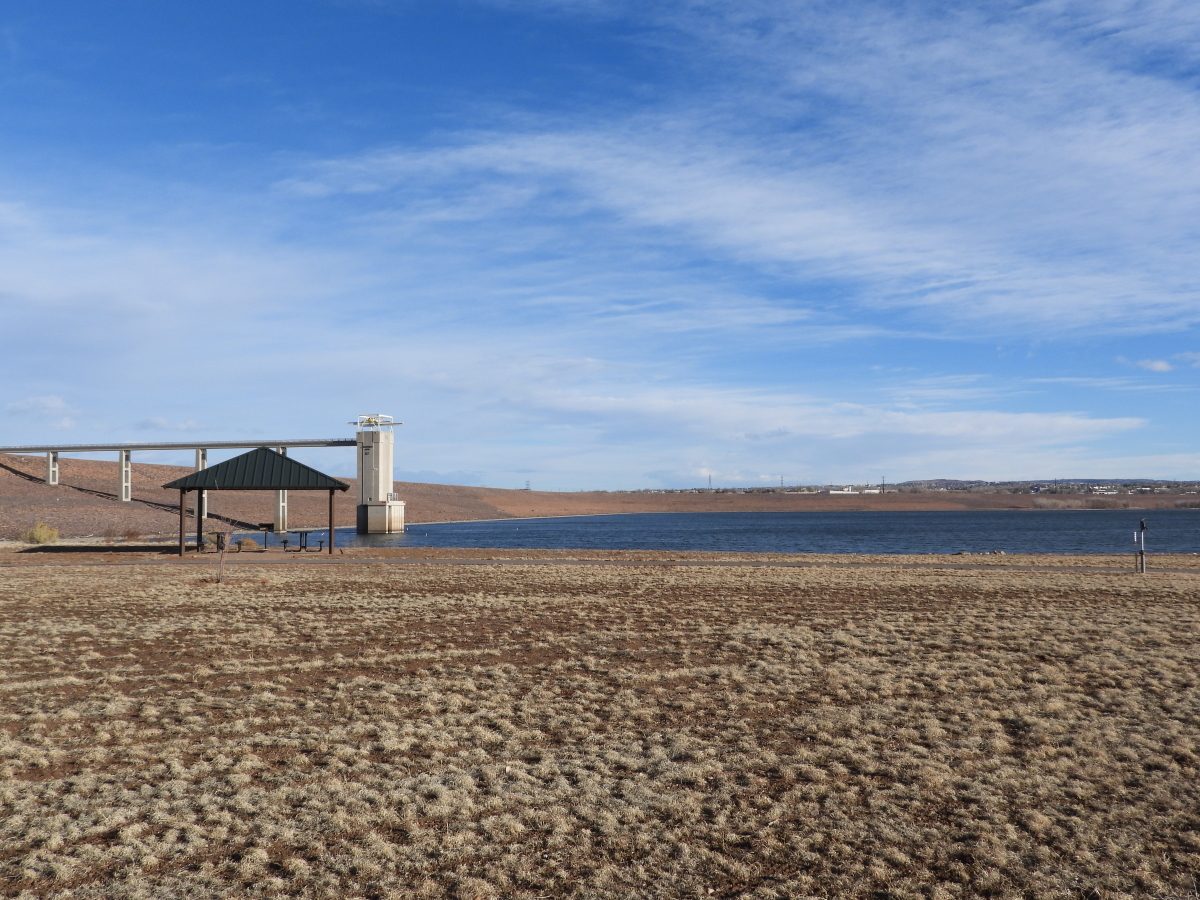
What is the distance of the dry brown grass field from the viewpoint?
221 inches

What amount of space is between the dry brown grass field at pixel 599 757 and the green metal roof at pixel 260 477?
1638 cm

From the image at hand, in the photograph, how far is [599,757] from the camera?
793 centimetres

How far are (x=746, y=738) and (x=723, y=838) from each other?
8.35 feet

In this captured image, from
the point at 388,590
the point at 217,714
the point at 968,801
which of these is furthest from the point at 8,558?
the point at 968,801

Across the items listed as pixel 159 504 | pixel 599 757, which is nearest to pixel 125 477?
pixel 159 504

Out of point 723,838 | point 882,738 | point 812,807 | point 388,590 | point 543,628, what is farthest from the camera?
point 388,590

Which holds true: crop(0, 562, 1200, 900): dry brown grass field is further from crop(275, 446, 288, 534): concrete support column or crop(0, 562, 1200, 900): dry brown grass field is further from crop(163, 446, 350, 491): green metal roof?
crop(275, 446, 288, 534): concrete support column

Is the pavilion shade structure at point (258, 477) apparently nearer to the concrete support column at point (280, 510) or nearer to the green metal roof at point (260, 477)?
the green metal roof at point (260, 477)

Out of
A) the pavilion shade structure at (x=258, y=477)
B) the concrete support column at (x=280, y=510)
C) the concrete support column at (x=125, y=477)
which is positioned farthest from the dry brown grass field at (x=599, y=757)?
the concrete support column at (x=125, y=477)

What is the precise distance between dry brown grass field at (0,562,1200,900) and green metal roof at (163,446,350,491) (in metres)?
16.4

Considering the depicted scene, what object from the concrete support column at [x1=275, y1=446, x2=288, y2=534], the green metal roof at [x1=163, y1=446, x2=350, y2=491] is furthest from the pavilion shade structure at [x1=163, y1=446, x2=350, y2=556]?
the concrete support column at [x1=275, y1=446, x2=288, y2=534]

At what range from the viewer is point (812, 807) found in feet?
22.0

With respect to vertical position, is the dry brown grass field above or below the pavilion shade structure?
below

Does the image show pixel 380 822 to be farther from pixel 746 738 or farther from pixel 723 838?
pixel 746 738
